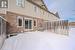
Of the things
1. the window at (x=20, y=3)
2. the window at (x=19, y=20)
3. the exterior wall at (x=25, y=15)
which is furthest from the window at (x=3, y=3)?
the window at (x=19, y=20)

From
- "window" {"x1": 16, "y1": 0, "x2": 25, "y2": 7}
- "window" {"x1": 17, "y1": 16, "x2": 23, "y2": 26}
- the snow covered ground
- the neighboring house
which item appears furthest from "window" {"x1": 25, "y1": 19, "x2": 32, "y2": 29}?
the snow covered ground

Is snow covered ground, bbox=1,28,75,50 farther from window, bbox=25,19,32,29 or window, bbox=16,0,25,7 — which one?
window, bbox=16,0,25,7

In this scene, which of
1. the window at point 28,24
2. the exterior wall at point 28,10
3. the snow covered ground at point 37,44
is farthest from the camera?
the window at point 28,24

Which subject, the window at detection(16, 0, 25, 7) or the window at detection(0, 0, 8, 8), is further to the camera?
the window at detection(16, 0, 25, 7)

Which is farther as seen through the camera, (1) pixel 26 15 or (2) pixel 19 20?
(1) pixel 26 15

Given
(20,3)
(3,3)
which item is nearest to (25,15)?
(20,3)

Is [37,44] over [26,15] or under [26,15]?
under

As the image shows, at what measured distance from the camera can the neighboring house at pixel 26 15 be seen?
5191 mm

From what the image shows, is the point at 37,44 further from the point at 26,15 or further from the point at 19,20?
the point at 26,15

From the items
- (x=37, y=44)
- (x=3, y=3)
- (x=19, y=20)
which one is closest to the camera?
(x=37, y=44)

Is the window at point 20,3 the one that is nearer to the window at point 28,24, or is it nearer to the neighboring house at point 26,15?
the neighboring house at point 26,15

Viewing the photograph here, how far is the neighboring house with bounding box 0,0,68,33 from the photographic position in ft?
17.0

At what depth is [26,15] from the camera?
5617mm

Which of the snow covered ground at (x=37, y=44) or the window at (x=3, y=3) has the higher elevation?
the window at (x=3, y=3)
